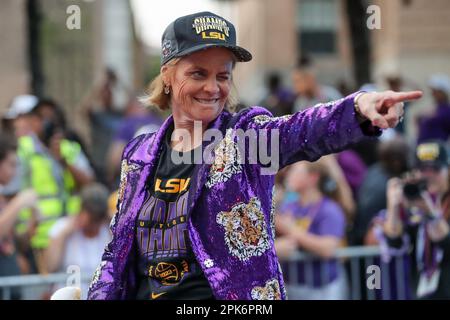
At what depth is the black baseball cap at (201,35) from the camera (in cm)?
399

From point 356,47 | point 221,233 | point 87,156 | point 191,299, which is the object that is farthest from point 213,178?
point 356,47

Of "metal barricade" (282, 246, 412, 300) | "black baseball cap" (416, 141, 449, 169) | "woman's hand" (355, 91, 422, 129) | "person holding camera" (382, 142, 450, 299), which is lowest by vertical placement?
"metal barricade" (282, 246, 412, 300)

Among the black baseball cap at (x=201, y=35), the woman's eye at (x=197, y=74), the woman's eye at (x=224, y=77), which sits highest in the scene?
the black baseball cap at (x=201, y=35)

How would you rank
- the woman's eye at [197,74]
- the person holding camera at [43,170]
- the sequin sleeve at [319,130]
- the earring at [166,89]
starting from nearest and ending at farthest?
the sequin sleeve at [319,130], the woman's eye at [197,74], the earring at [166,89], the person holding camera at [43,170]

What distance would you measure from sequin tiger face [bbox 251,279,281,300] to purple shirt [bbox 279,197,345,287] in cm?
407

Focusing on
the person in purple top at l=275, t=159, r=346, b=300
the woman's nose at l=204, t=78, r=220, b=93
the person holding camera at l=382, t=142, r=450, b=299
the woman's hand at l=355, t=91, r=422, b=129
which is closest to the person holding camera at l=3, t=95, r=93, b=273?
the person in purple top at l=275, t=159, r=346, b=300

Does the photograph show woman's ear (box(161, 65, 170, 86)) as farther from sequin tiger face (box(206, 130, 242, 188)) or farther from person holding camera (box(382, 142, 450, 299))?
person holding camera (box(382, 142, 450, 299))

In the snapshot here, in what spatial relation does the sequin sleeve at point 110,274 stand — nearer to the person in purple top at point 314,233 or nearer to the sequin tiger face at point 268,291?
the sequin tiger face at point 268,291

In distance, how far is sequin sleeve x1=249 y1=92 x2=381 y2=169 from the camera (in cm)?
363

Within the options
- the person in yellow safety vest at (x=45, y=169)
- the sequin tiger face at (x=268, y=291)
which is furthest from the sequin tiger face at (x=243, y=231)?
the person in yellow safety vest at (x=45, y=169)

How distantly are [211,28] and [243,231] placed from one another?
0.82 m

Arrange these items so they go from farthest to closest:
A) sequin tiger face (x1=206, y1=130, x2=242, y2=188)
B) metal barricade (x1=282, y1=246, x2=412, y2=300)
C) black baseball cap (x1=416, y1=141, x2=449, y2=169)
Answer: metal barricade (x1=282, y1=246, x2=412, y2=300)
black baseball cap (x1=416, y1=141, x2=449, y2=169)
sequin tiger face (x1=206, y1=130, x2=242, y2=188)

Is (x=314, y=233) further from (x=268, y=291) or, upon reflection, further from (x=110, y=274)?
(x=268, y=291)

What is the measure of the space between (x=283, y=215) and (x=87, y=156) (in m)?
2.84
